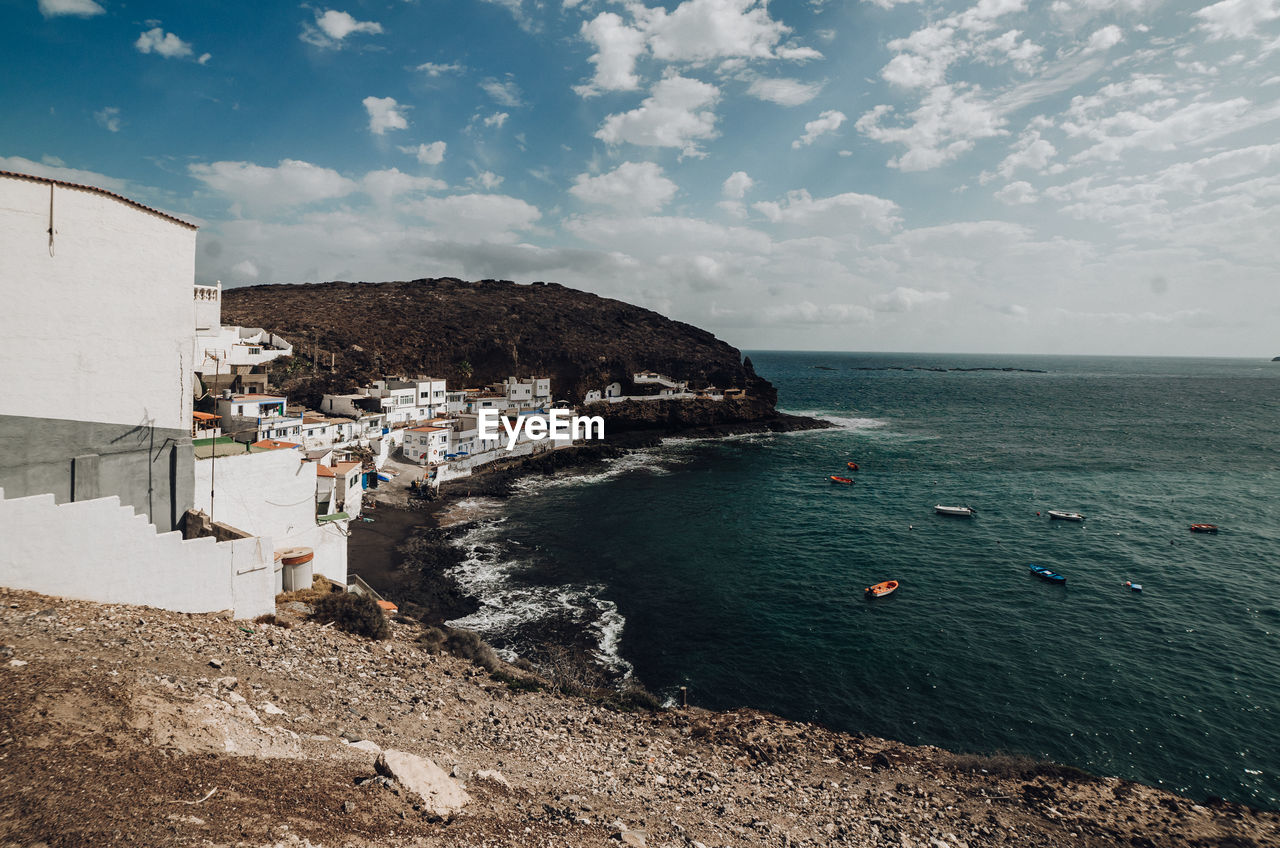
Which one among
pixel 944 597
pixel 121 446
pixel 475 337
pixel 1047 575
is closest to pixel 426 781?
pixel 121 446

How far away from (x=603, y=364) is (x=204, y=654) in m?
91.9

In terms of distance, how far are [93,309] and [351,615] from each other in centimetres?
1079

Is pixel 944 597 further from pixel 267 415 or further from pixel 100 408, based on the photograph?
pixel 267 415

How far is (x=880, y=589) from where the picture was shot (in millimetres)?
30625

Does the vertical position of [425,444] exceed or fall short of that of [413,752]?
it exceeds it

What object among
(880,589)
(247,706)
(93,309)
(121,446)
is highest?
(93,309)

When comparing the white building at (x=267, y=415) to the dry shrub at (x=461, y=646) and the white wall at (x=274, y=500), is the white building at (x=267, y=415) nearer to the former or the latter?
the white wall at (x=274, y=500)

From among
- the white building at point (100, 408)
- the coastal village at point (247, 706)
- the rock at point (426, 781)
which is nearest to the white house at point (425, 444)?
the coastal village at point (247, 706)

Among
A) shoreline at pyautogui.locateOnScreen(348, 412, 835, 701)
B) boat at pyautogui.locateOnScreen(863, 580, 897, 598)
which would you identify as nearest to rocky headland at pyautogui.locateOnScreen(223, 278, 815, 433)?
shoreline at pyautogui.locateOnScreen(348, 412, 835, 701)

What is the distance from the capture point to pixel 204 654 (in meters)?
12.1

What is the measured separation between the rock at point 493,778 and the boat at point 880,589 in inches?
956

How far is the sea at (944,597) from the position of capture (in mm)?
20750

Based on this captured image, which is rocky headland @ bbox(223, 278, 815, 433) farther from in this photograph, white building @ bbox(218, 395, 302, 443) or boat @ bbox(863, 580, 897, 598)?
boat @ bbox(863, 580, 897, 598)

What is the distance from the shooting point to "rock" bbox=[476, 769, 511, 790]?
11.1 m
